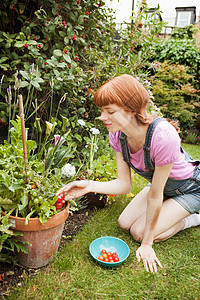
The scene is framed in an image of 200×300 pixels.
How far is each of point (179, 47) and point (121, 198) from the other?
5010 millimetres

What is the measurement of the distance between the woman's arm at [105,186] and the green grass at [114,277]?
39 centimetres

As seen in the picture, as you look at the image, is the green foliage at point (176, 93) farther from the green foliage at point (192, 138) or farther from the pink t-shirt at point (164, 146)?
the pink t-shirt at point (164, 146)

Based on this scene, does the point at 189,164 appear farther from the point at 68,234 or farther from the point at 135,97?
the point at 68,234

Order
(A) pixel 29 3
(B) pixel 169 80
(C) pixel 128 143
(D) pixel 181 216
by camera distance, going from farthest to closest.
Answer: (B) pixel 169 80 < (A) pixel 29 3 < (D) pixel 181 216 < (C) pixel 128 143

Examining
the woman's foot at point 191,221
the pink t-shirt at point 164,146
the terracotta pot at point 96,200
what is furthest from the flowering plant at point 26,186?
the woman's foot at point 191,221

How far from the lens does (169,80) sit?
5.84 meters

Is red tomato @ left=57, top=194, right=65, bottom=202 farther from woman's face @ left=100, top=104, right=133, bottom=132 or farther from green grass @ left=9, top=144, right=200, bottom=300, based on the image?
woman's face @ left=100, top=104, right=133, bottom=132

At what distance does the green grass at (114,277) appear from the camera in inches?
51.4

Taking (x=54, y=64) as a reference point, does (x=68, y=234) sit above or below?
below

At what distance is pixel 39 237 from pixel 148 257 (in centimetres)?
73

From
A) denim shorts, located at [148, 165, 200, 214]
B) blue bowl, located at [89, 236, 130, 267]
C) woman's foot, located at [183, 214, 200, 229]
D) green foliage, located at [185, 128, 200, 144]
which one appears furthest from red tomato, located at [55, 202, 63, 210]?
green foliage, located at [185, 128, 200, 144]

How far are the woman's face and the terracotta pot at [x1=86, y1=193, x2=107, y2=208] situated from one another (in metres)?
0.83

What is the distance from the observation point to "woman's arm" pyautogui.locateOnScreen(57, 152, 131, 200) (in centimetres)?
149

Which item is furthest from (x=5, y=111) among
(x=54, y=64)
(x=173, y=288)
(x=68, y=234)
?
(x=173, y=288)
